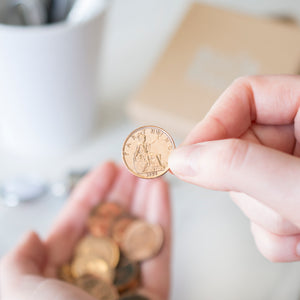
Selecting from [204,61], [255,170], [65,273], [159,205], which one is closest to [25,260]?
[65,273]

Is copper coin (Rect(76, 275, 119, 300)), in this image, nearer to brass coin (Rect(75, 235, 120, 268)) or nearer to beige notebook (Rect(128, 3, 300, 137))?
brass coin (Rect(75, 235, 120, 268))

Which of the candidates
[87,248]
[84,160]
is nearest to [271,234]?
[87,248]

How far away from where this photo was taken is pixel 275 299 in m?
0.54

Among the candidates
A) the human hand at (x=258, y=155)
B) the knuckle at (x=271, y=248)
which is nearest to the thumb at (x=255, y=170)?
the human hand at (x=258, y=155)

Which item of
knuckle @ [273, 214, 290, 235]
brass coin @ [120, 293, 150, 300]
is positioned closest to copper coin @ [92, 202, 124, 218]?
brass coin @ [120, 293, 150, 300]

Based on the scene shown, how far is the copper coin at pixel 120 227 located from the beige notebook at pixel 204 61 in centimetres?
16

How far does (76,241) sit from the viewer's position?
1.79 feet

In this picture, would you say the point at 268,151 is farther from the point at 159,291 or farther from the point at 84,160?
the point at 84,160

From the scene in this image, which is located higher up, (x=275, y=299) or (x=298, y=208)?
(x=298, y=208)

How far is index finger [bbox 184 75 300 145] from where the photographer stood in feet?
1.19

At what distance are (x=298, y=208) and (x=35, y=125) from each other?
400mm

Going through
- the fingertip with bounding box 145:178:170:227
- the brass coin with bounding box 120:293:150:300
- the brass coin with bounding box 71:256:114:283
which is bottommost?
the brass coin with bounding box 71:256:114:283

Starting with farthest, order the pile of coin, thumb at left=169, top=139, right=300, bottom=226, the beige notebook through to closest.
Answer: the beige notebook
the pile of coin
thumb at left=169, top=139, right=300, bottom=226

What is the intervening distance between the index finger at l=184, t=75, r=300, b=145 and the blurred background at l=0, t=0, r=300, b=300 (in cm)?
14
